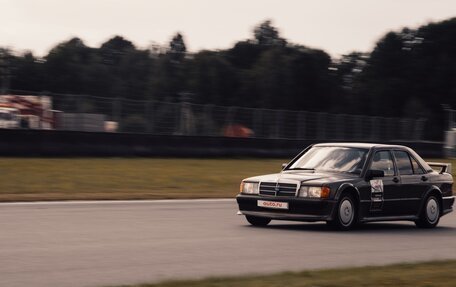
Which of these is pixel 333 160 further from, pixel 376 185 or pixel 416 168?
pixel 416 168

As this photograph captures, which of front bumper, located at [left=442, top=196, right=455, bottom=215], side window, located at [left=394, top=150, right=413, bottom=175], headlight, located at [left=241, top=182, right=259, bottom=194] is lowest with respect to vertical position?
front bumper, located at [left=442, top=196, right=455, bottom=215]

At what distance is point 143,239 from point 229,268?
2595mm

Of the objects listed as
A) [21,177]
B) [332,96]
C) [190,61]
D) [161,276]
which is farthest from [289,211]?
[190,61]

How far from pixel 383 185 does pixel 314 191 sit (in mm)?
1490

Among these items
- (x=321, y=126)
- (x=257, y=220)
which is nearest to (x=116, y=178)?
(x=257, y=220)

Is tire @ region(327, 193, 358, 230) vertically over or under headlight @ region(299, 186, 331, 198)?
under

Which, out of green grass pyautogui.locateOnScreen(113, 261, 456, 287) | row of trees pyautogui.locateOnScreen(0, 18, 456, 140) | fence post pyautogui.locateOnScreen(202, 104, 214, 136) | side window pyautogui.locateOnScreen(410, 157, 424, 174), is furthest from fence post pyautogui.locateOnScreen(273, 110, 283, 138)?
row of trees pyautogui.locateOnScreen(0, 18, 456, 140)

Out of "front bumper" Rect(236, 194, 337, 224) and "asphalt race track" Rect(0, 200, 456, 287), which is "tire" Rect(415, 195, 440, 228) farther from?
"front bumper" Rect(236, 194, 337, 224)

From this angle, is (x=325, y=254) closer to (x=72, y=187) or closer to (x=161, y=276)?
(x=161, y=276)

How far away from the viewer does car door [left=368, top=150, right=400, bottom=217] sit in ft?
46.4

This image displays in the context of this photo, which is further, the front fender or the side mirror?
the side mirror

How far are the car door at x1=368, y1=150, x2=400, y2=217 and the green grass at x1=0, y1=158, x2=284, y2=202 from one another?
21.0 feet

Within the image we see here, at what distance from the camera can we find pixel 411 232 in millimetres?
14305

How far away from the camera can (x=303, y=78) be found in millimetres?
112500
